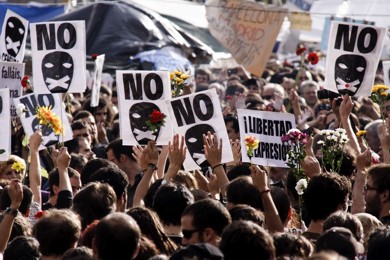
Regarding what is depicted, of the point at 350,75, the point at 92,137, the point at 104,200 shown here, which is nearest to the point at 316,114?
the point at 92,137

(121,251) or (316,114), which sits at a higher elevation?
(121,251)

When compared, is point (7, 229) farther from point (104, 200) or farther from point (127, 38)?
point (127, 38)

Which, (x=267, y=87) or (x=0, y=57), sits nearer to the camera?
(x=0, y=57)

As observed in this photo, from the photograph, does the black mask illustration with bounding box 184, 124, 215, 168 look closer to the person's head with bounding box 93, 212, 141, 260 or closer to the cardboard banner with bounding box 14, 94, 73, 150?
the cardboard banner with bounding box 14, 94, 73, 150

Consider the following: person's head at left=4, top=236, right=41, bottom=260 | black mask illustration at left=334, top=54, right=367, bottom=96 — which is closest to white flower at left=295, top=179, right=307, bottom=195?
person's head at left=4, top=236, right=41, bottom=260

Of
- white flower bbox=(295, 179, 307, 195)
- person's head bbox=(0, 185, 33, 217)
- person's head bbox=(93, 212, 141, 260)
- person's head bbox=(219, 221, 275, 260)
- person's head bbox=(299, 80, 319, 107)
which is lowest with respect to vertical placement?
person's head bbox=(299, 80, 319, 107)

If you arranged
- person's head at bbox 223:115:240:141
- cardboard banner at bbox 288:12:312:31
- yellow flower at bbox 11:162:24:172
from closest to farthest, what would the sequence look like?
yellow flower at bbox 11:162:24:172 → person's head at bbox 223:115:240:141 → cardboard banner at bbox 288:12:312:31

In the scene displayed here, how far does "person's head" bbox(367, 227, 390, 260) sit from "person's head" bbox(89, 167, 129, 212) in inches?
100

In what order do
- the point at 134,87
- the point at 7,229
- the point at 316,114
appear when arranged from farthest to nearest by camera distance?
1. the point at 316,114
2. the point at 134,87
3. the point at 7,229

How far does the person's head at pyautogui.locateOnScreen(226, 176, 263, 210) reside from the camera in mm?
6805

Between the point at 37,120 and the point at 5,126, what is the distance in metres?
0.90

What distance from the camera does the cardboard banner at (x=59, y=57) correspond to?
34.8ft

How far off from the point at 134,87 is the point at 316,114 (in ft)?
17.5

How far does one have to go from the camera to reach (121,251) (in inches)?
210
